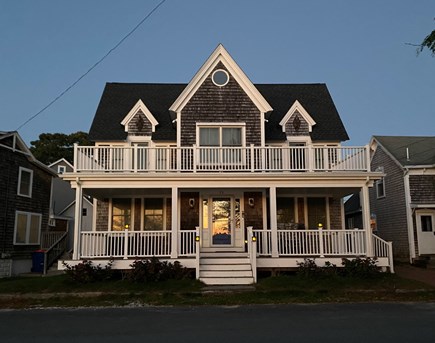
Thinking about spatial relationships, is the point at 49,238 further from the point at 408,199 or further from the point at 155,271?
the point at 408,199

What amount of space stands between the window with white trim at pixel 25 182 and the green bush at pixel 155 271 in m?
9.17

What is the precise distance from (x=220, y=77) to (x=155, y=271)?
891 centimetres

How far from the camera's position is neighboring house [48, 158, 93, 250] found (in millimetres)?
25016

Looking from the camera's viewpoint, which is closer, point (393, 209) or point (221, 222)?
point (221, 222)

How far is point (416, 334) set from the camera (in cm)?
769

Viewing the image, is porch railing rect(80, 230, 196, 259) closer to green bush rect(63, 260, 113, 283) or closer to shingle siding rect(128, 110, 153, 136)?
green bush rect(63, 260, 113, 283)

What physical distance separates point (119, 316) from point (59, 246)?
41.4ft

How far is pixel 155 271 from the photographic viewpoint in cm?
1374

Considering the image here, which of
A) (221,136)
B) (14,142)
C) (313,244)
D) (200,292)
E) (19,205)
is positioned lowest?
(200,292)

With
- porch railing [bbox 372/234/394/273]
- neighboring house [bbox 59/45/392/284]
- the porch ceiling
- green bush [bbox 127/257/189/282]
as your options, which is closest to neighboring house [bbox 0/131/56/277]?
neighboring house [bbox 59/45/392/284]

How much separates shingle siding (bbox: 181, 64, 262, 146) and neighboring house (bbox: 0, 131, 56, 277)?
8.33 m

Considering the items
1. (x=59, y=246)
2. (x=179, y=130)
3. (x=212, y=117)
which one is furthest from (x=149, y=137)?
(x=59, y=246)

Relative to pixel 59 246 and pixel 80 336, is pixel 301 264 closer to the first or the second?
pixel 80 336

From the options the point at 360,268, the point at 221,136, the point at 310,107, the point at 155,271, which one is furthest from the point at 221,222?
the point at 310,107
